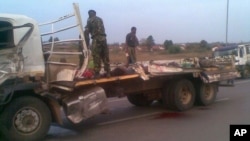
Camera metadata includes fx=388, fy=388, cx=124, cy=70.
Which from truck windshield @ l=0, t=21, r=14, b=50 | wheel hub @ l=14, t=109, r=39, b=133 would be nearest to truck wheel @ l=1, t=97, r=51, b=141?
wheel hub @ l=14, t=109, r=39, b=133

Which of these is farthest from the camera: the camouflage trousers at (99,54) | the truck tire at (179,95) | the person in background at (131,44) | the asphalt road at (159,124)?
the person in background at (131,44)

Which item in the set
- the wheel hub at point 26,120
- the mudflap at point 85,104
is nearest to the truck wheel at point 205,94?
the mudflap at point 85,104

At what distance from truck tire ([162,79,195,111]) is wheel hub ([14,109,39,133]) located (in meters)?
4.52

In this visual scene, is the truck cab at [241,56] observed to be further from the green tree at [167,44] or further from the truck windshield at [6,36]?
the truck windshield at [6,36]

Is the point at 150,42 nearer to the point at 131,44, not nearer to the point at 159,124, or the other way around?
the point at 131,44

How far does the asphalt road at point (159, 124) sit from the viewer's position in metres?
8.00

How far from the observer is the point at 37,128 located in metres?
7.74

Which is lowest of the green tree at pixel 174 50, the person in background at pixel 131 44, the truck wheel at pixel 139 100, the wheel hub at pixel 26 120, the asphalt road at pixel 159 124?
the asphalt road at pixel 159 124

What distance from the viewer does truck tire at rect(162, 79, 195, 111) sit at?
1097 cm

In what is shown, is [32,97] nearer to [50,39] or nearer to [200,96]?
[50,39]

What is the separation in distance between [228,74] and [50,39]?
21.6 feet

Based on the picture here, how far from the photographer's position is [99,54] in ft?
31.0

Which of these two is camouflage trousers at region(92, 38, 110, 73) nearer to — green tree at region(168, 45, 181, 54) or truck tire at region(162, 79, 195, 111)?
truck tire at region(162, 79, 195, 111)

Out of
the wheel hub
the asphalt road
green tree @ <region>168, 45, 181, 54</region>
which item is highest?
green tree @ <region>168, 45, 181, 54</region>
